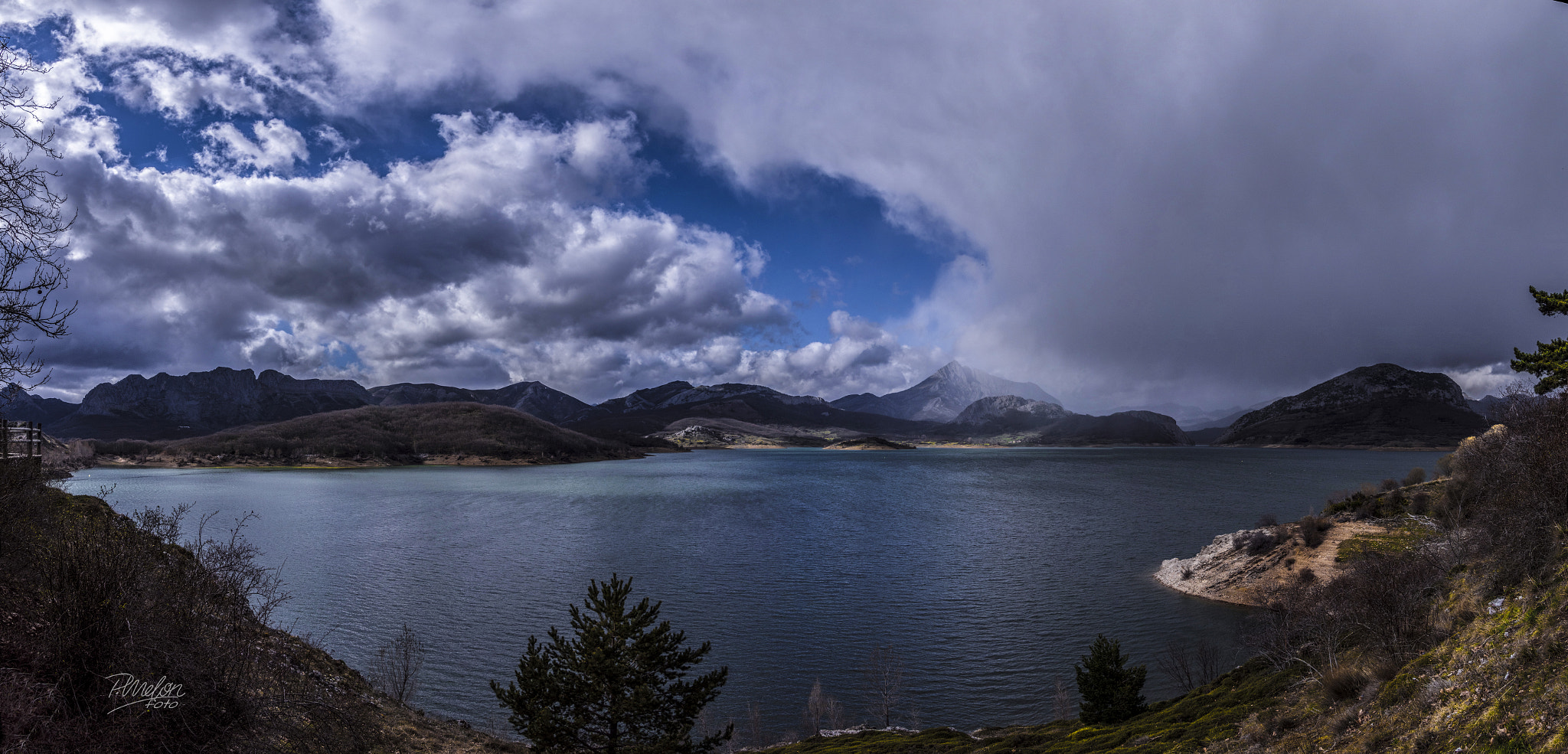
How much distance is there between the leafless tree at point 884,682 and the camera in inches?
1137

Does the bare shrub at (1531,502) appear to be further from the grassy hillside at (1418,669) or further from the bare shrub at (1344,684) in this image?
the bare shrub at (1344,684)

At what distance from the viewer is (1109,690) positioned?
25.2 meters

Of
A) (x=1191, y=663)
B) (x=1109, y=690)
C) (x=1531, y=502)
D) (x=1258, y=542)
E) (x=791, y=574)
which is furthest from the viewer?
(x=791, y=574)

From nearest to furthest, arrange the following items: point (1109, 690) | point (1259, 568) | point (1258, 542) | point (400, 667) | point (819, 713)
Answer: point (1109, 690) < point (819, 713) < point (400, 667) < point (1259, 568) < point (1258, 542)

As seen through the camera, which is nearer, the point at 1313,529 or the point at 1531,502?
the point at 1531,502

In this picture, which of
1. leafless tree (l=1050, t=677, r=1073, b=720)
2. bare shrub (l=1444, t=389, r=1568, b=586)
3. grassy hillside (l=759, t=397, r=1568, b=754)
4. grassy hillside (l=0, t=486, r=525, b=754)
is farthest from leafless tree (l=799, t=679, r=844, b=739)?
bare shrub (l=1444, t=389, r=1568, b=586)

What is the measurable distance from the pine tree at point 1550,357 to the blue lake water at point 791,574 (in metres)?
20.0

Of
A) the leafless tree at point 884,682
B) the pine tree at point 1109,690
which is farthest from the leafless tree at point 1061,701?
the leafless tree at point 884,682

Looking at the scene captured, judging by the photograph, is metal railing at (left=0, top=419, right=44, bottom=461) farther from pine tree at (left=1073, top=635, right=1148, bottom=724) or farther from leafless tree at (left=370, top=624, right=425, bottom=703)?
pine tree at (left=1073, top=635, right=1148, bottom=724)

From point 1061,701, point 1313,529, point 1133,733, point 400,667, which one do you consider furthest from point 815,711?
point 1313,529

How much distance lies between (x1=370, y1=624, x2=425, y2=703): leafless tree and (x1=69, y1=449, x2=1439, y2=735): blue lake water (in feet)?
2.94

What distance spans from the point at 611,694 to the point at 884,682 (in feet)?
57.5

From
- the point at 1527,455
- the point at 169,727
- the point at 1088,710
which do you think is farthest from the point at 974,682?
the point at 169,727

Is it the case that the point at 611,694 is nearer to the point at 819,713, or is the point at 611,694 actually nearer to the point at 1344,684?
the point at 819,713
